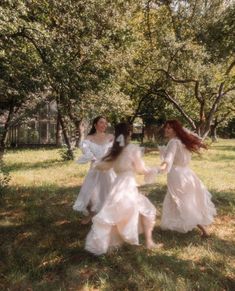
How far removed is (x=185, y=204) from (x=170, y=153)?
1.10 meters

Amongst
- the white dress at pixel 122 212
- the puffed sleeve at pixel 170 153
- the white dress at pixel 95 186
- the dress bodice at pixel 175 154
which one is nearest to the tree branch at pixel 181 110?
the white dress at pixel 95 186

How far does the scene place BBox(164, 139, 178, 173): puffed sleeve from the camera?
775cm

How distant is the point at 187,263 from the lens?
6.85 metres

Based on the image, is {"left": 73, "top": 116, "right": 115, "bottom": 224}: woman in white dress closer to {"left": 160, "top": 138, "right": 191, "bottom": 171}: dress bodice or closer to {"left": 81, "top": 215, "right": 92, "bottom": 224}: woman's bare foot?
{"left": 81, "top": 215, "right": 92, "bottom": 224}: woman's bare foot

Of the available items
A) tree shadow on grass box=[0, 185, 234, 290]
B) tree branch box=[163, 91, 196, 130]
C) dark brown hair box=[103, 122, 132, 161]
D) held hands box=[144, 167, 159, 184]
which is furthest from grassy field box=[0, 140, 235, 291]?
tree branch box=[163, 91, 196, 130]

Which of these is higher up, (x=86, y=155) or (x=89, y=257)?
(x=86, y=155)

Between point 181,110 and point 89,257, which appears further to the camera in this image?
point 181,110

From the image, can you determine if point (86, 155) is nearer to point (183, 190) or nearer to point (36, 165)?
point (183, 190)

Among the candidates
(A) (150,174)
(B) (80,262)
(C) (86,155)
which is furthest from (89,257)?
(C) (86,155)

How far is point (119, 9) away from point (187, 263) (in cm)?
1492

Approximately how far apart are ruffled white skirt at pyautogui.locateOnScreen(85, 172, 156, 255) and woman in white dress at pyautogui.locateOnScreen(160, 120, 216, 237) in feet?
3.68

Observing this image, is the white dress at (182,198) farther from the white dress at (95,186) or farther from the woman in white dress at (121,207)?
the white dress at (95,186)

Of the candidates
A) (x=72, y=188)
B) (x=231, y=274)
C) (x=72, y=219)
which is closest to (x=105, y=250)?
(x=231, y=274)

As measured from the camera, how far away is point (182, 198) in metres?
8.14
